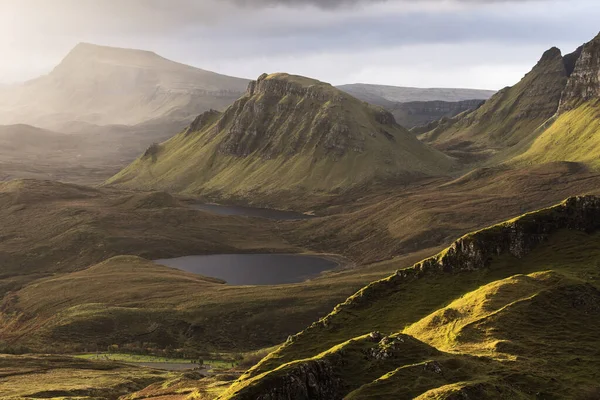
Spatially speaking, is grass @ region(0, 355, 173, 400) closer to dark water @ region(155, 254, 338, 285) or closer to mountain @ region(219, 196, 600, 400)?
mountain @ region(219, 196, 600, 400)

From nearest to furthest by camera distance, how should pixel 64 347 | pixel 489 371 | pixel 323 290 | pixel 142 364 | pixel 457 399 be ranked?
pixel 457 399 < pixel 489 371 < pixel 142 364 < pixel 64 347 < pixel 323 290

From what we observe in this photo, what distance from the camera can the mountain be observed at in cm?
4416

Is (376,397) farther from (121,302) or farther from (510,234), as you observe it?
(121,302)

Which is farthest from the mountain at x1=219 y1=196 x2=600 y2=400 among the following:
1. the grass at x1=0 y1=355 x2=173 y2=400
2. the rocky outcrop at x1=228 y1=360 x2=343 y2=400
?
the grass at x1=0 y1=355 x2=173 y2=400

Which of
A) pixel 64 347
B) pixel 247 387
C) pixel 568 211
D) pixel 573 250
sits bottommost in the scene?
pixel 64 347

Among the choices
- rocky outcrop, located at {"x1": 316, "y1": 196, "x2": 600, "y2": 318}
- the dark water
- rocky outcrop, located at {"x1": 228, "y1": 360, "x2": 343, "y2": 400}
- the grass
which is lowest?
the dark water

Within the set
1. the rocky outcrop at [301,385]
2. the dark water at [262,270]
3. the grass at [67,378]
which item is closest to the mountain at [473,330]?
the rocky outcrop at [301,385]

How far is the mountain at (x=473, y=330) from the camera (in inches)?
1738

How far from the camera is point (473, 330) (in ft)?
191

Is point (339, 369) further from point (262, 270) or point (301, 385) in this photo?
point (262, 270)

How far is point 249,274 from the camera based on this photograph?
183 metres

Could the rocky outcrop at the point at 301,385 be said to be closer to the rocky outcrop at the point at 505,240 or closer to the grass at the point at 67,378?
the rocky outcrop at the point at 505,240

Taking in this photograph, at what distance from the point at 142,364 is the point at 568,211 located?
3110 inches

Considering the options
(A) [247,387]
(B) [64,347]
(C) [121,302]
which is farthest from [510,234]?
(C) [121,302]
